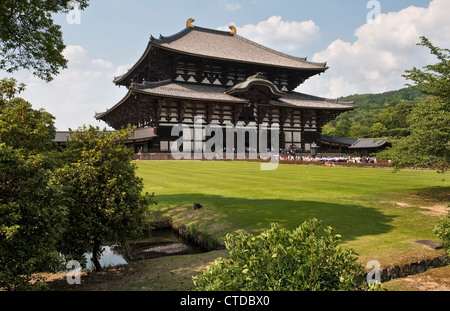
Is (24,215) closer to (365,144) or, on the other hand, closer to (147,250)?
(147,250)

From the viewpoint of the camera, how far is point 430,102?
506 inches

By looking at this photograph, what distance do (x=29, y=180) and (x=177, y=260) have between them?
397cm

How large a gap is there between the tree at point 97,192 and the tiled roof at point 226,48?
37.1 meters

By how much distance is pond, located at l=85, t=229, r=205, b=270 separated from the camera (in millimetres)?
8547

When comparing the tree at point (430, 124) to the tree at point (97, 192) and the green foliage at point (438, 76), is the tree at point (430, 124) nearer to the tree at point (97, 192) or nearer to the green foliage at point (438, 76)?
the green foliage at point (438, 76)

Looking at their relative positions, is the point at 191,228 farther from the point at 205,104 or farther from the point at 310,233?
the point at 205,104

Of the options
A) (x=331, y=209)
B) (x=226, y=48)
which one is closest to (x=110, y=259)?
(x=331, y=209)

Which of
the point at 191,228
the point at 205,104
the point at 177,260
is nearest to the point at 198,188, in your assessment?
the point at 191,228

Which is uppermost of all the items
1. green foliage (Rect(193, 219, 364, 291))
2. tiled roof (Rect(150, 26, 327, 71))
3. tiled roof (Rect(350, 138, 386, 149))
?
tiled roof (Rect(150, 26, 327, 71))

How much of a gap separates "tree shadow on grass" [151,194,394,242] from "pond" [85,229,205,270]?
0.85 m

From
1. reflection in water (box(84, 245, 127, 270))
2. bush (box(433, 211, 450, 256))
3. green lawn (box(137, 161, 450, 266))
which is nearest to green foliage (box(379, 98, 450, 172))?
green lawn (box(137, 161, 450, 266))

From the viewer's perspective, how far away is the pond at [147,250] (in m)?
8.55

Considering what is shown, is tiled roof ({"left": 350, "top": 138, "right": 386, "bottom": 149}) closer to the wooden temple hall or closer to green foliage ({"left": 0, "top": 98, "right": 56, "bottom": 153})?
the wooden temple hall

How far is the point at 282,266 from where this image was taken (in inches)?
119
